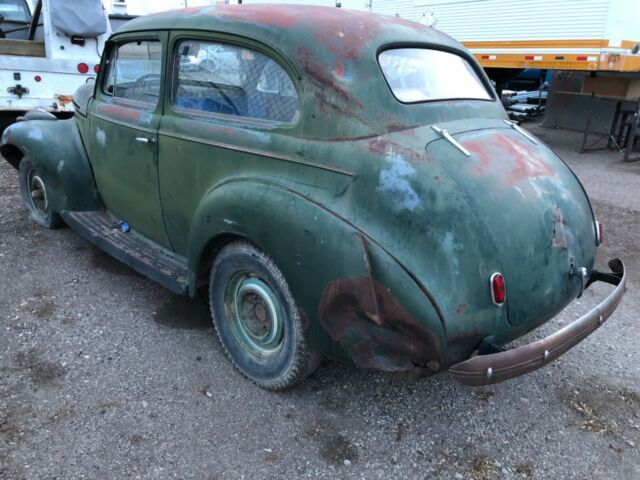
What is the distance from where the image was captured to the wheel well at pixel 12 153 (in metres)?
4.79

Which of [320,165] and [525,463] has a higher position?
[320,165]

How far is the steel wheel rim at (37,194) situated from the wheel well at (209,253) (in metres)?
2.39

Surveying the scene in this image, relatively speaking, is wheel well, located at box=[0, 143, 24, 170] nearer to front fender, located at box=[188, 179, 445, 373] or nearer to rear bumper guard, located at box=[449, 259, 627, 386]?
front fender, located at box=[188, 179, 445, 373]

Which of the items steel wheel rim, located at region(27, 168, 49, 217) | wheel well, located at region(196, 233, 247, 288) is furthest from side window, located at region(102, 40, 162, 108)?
steel wheel rim, located at region(27, 168, 49, 217)

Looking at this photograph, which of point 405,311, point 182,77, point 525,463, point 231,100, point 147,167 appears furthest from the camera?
point 147,167

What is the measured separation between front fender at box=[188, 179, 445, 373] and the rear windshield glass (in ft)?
2.59

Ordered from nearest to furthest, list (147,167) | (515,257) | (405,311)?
(405,311) → (515,257) → (147,167)

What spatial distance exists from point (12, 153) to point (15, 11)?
4.86m

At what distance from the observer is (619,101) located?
9477mm

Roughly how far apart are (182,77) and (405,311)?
2.02m

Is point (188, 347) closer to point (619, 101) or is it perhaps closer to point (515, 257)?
point (515, 257)

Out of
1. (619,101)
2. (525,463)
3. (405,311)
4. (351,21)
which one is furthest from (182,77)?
(619,101)

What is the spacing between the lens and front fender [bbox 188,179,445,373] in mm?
2113

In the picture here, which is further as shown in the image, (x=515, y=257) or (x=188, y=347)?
(x=188, y=347)
